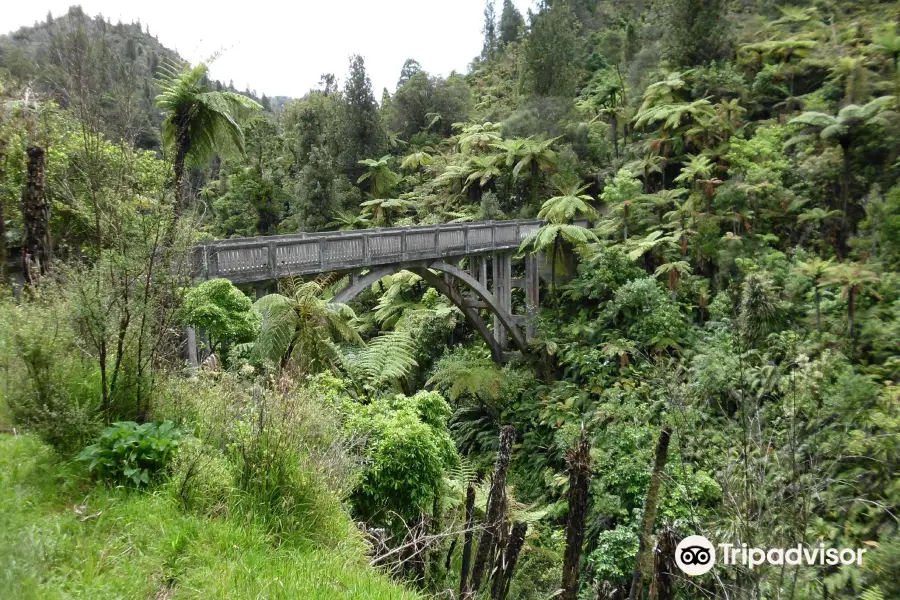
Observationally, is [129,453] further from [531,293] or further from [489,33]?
[489,33]

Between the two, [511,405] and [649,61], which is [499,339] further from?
[649,61]

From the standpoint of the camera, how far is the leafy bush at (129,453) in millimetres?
3215

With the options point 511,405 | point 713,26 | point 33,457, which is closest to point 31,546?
point 33,457

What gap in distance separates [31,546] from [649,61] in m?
24.7

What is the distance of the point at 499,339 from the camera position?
15.8 m

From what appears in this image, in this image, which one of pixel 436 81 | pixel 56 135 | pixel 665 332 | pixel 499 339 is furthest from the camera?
pixel 436 81

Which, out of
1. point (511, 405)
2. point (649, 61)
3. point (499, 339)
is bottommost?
point (511, 405)

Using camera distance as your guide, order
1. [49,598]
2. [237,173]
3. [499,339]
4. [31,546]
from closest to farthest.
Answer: [31,546], [49,598], [499,339], [237,173]

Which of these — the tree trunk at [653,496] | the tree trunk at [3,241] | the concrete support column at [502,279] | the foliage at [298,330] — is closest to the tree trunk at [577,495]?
the tree trunk at [653,496]

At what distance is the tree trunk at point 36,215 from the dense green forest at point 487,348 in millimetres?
43

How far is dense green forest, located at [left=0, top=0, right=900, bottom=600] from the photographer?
3.31 m

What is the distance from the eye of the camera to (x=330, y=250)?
30.7 feet

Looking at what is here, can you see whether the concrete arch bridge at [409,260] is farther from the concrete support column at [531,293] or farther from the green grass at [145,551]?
the green grass at [145,551]

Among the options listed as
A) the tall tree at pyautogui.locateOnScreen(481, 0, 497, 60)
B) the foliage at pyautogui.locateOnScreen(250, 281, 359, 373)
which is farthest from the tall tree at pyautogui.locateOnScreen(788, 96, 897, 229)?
the tall tree at pyautogui.locateOnScreen(481, 0, 497, 60)
